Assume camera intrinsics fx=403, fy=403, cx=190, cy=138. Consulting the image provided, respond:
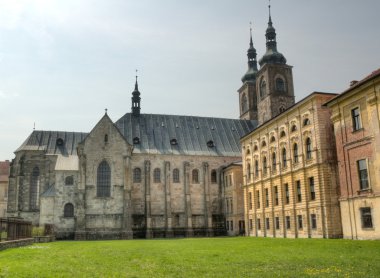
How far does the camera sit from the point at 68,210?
5412 centimetres

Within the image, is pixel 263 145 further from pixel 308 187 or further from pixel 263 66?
pixel 263 66

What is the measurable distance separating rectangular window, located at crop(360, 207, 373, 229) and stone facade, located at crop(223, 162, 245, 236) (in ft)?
88.6

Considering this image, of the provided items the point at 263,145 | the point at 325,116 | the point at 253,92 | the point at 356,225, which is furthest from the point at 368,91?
the point at 253,92

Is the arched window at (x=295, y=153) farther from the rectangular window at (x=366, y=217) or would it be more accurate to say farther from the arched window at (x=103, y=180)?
the arched window at (x=103, y=180)

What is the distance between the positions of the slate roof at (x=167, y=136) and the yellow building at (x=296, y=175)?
581 inches

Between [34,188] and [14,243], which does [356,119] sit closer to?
[14,243]

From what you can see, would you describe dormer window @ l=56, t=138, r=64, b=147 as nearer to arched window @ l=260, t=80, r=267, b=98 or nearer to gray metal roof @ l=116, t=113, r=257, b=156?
gray metal roof @ l=116, t=113, r=257, b=156

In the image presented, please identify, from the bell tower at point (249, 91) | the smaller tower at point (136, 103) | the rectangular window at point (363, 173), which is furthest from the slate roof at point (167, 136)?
the rectangular window at point (363, 173)

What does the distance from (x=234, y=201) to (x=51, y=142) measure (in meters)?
29.3

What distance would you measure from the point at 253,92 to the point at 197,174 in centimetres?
2351

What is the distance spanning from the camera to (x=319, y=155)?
3659cm

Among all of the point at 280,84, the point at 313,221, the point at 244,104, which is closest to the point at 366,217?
the point at 313,221

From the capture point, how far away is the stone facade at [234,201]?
56.8 meters

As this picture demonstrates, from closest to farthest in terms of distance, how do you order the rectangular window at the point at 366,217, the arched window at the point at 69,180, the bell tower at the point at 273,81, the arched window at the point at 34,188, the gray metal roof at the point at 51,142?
the rectangular window at the point at 366,217, the arched window at the point at 69,180, the arched window at the point at 34,188, the gray metal roof at the point at 51,142, the bell tower at the point at 273,81
